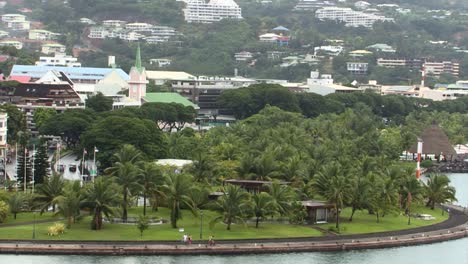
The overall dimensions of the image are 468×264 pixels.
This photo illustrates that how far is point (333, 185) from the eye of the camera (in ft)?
163

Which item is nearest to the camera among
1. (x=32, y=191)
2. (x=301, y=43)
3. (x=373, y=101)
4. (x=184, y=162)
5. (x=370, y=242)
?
(x=370, y=242)

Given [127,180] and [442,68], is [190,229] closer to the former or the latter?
[127,180]

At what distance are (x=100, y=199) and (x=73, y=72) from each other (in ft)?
205

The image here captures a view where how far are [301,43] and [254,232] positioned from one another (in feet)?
371

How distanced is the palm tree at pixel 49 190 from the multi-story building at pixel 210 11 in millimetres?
120605

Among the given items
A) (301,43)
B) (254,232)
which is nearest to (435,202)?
(254,232)

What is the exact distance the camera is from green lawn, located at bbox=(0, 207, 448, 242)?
44875 mm

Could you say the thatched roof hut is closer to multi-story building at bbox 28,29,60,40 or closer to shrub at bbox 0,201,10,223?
shrub at bbox 0,201,10,223

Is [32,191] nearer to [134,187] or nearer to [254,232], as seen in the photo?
[134,187]

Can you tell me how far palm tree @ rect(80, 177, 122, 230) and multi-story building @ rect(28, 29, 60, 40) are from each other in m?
108

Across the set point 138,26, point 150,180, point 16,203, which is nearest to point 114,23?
point 138,26

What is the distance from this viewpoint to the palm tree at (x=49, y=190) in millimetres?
48312

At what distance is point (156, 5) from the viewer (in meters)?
169

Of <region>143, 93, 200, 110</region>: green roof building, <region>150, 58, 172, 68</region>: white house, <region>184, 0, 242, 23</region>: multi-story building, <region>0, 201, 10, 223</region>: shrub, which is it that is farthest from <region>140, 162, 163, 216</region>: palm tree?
<region>184, 0, 242, 23</region>: multi-story building
